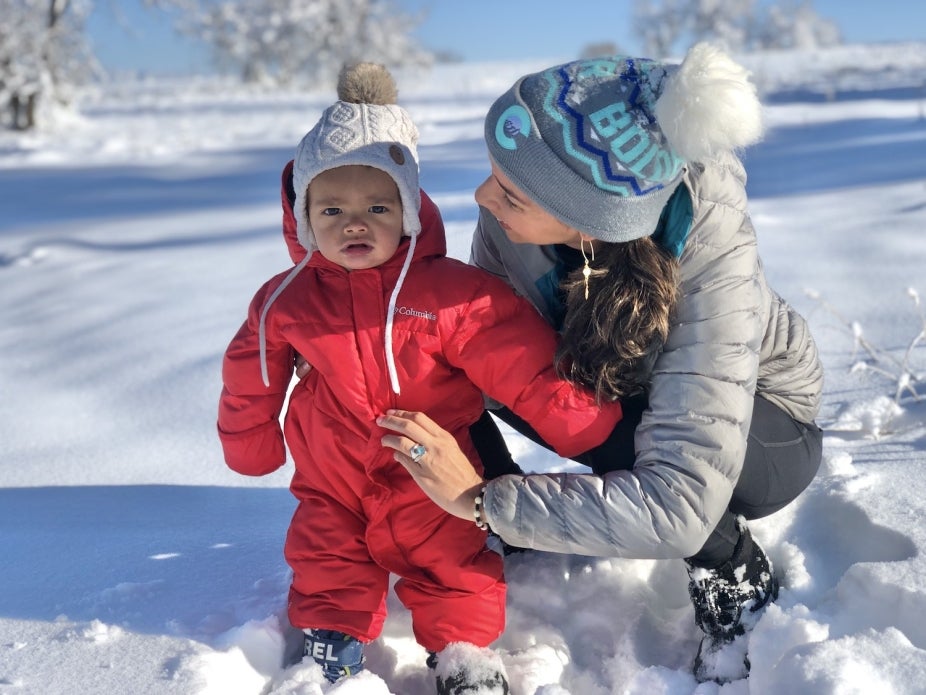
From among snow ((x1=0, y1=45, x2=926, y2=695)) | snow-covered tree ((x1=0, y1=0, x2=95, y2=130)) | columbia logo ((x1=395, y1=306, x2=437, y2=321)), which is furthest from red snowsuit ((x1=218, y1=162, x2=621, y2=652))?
snow-covered tree ((x1=0, y1=0, x2=95, y2=130))

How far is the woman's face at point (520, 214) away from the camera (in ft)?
5.08

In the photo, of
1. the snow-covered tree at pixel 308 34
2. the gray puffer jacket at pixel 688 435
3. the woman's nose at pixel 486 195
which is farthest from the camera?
the snow-covered tree at pixel 308 34

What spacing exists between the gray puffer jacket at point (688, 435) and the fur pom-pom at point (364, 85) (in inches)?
23.4

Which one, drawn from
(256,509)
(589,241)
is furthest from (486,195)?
(256,509)

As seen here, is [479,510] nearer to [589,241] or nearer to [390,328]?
[390,328]

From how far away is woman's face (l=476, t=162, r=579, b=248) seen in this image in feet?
5.08

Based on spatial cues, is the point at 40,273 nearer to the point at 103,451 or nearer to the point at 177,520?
the point at 103,451

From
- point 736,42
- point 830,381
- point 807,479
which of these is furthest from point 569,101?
point 736,42

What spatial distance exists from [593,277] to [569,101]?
31cm

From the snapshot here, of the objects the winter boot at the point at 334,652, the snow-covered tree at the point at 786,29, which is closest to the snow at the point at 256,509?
the winter boot at the point at 334,652

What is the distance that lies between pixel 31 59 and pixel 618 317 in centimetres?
1140

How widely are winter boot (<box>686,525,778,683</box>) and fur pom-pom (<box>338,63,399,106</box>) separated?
3.46 feet

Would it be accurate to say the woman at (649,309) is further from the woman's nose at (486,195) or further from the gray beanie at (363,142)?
the gray beanie at (363,142)

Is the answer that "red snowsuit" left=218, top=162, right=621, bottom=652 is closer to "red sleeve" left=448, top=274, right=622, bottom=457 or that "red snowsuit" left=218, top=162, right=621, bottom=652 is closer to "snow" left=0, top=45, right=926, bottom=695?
"red sleeve" left=448, top=274, right=622, bottom=457
